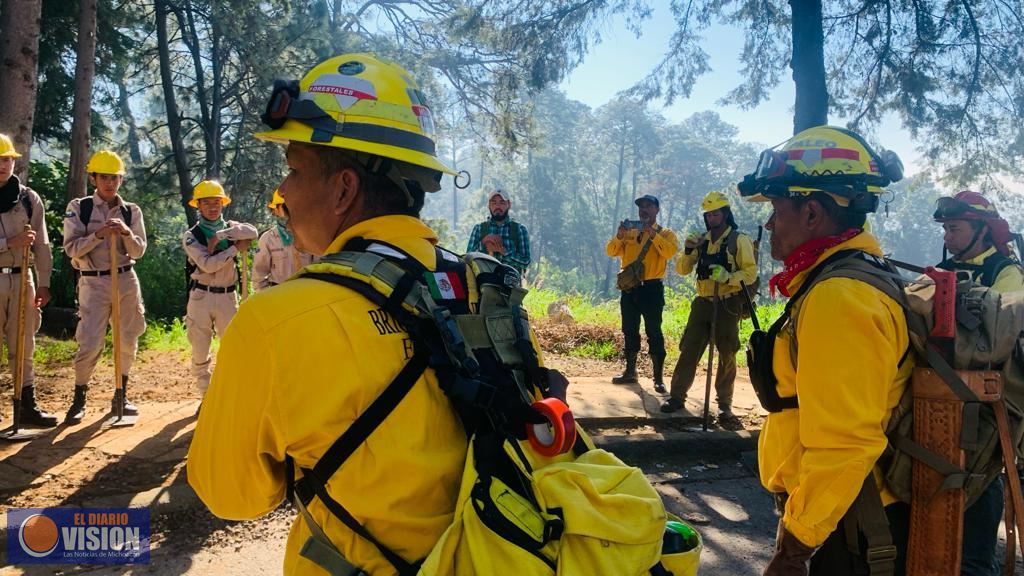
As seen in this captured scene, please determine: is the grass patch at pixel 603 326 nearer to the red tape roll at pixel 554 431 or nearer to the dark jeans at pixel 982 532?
the dark jeans at pixel 982 532

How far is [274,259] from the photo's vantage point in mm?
5902

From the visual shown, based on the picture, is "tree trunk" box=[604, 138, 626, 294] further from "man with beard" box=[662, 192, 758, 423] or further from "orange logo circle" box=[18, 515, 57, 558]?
"orange logo circle" box=[18, 515, 57, 558]

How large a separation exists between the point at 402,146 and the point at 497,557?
34.6 inches

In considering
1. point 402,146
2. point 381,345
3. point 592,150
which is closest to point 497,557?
point 381,345

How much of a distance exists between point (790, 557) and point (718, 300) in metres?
4.61

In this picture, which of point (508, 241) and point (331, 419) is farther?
point (508, 241)

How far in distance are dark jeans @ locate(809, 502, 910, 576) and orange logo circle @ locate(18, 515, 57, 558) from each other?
3.96 meters

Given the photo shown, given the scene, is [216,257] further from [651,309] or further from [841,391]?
[841,391]

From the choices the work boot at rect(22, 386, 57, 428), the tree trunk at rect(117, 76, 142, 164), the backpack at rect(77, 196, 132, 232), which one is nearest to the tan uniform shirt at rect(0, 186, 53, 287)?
the backpack at rect(77, 196, 132, 232)

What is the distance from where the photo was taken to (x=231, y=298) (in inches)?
235

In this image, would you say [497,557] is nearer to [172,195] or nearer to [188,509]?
[188,509]

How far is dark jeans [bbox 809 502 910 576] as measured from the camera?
1.91 m

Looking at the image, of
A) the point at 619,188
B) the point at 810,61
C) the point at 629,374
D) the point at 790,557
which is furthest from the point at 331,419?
the point at 619,188

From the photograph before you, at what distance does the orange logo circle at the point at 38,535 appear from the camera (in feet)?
11.5
